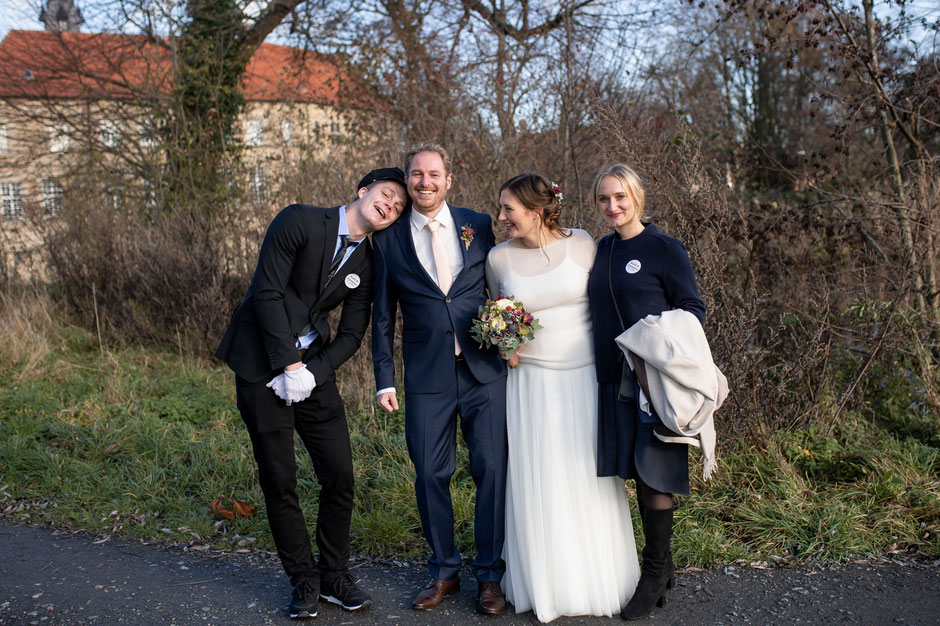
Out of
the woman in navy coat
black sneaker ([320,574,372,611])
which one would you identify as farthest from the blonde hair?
black sneaker ([320,574,372,611])

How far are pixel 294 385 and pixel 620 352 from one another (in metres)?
1.55

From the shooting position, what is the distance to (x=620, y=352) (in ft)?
12.3

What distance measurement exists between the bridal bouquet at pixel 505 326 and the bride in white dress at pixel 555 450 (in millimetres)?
141

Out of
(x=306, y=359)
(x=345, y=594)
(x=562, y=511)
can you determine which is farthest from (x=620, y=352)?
(x=345, y=594)

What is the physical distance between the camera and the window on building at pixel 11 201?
1308 cm

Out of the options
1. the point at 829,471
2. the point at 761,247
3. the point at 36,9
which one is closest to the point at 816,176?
the point at 761,247

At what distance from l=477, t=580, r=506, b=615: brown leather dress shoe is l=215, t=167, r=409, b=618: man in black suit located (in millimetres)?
565

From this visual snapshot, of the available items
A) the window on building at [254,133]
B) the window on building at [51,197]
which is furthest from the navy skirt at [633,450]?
the window on building at [254,133]

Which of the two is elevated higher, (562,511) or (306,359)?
(306,359)

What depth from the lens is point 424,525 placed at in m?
4.00

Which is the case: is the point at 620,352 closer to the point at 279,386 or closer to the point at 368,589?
the point at 279,386

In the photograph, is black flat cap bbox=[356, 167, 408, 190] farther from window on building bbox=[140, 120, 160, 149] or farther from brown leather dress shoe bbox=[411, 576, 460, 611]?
window on building bbox=[140, 120, 160, 149]

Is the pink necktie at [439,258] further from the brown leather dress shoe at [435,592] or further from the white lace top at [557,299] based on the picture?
the brown leather dress shoe at [435,592]

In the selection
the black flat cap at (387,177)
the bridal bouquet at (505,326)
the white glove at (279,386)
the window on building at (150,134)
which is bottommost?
the white glove at (279,386)
